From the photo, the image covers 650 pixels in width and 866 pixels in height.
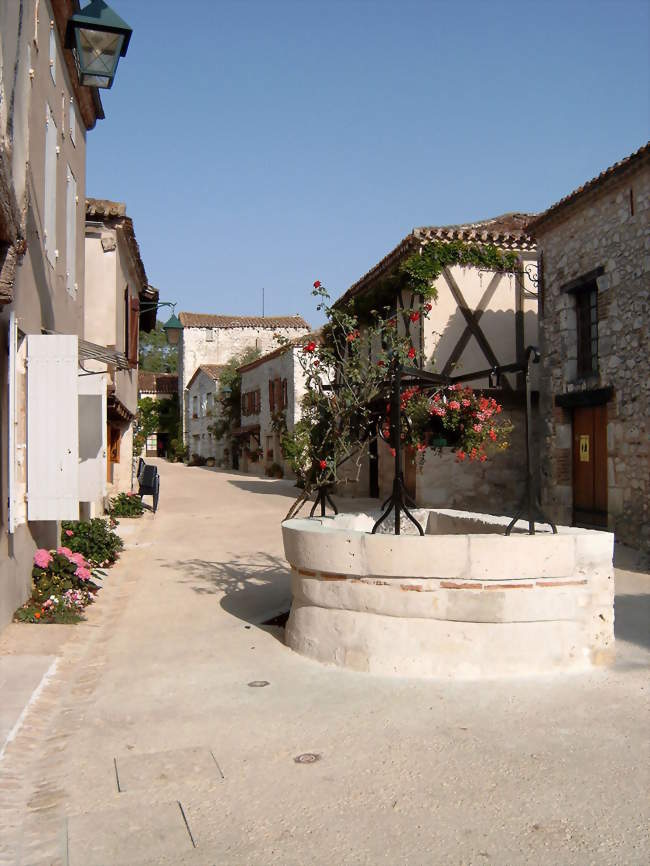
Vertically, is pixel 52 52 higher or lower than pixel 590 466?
higher

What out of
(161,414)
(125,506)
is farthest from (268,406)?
(161,414)

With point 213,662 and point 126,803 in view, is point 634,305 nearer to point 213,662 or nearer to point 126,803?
point 213,662

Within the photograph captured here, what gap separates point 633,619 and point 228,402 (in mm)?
32532

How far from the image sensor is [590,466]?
11.9 meters

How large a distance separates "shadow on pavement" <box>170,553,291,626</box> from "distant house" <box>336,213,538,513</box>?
6003 mm

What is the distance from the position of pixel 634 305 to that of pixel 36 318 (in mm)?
7537

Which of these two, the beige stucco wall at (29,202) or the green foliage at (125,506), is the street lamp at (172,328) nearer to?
the green foliage at (125,506)

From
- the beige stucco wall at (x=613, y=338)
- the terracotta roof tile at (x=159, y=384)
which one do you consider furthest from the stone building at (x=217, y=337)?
the beige stucco wall at (x=613, y=338)

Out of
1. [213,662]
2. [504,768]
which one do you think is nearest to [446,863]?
[504,768]

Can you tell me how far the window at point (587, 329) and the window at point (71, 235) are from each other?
730cm

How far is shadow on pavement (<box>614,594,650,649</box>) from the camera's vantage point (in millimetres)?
5793

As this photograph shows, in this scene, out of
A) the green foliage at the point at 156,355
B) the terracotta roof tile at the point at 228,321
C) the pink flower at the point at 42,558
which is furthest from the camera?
the green foliage at the point at 156,355

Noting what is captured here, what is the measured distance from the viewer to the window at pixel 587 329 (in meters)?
11.8

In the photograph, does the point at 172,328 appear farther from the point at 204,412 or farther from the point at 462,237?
the point at 204,412
